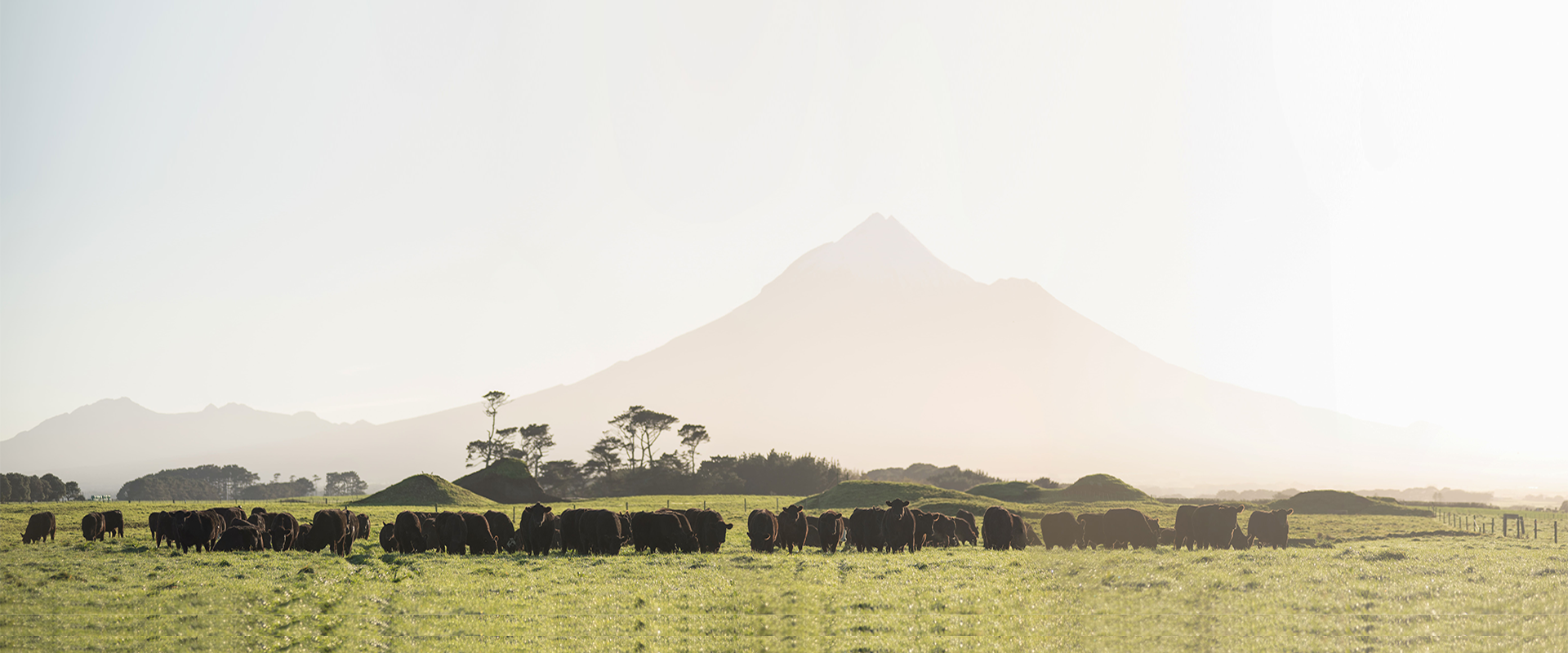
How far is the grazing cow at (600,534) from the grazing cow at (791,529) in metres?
7.27

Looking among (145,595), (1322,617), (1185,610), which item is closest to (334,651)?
(145,595)

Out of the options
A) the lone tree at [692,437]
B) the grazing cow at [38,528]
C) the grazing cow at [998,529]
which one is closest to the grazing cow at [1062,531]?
the grazing cow at [998,529]

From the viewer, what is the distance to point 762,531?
37.6 meters

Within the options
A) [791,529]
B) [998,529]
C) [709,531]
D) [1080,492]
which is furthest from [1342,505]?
[709,531]

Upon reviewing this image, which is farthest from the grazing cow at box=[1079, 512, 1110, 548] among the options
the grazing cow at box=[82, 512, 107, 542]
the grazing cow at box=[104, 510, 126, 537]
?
the grazing cow at box=[104, 510, 126, 537]

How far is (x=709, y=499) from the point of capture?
87562mm

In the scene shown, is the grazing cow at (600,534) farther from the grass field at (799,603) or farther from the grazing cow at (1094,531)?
the grazing cow at (1094,531)

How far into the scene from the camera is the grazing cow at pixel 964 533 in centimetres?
4419

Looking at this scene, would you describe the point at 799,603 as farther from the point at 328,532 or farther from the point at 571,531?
the point at 328,532

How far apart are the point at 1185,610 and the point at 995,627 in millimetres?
4643

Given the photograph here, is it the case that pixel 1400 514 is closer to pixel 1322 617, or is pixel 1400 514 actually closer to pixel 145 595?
pixel 1322 617

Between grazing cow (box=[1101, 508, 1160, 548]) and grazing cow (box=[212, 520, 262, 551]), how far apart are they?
3629 cm

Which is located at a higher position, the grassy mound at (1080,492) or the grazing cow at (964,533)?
the grazing cow at (964,533)

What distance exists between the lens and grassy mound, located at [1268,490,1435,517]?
79938 millimetres
